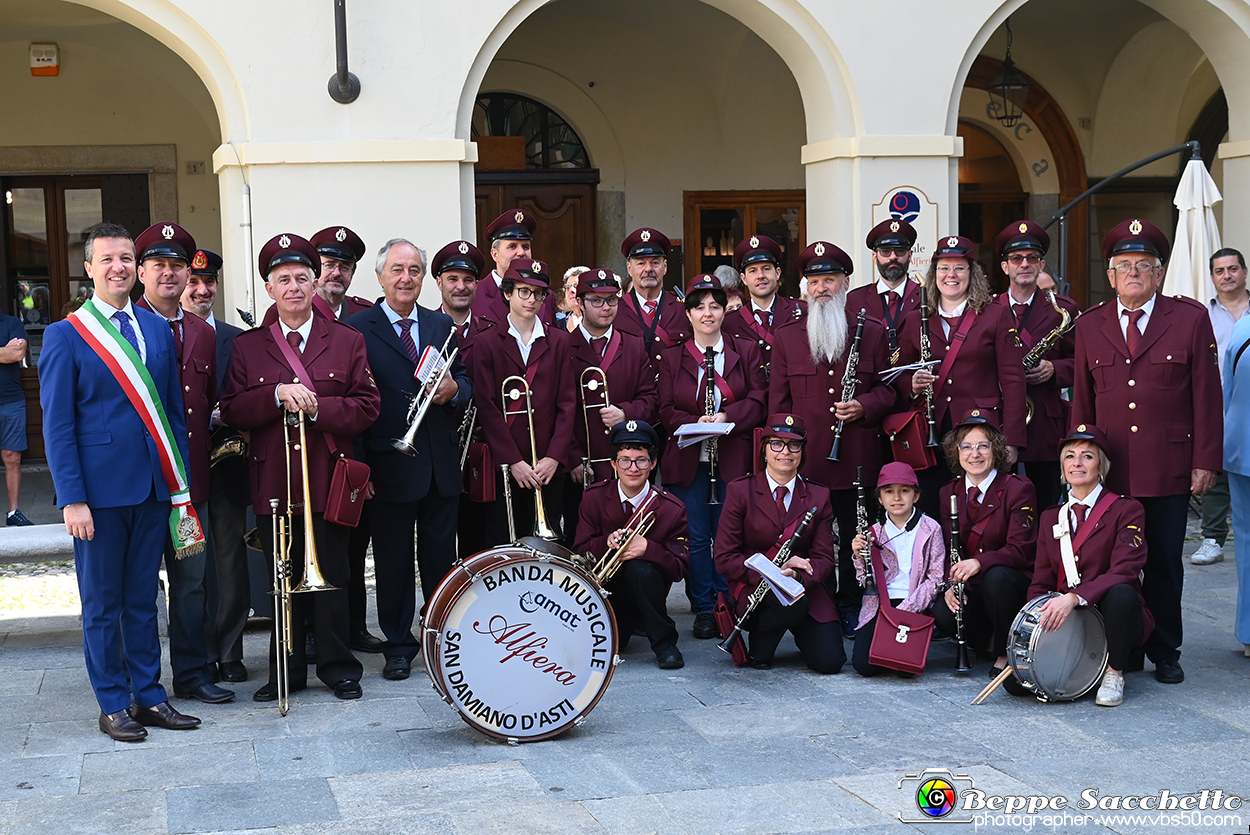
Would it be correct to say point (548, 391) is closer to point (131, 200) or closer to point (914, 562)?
point (914, 562)

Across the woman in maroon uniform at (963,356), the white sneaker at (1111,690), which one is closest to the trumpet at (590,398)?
the woman in maroon uniform at (963,356)

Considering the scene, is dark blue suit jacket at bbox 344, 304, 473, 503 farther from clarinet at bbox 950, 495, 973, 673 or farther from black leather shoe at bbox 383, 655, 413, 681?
clarinet at bbox 950, 495, 973, 673

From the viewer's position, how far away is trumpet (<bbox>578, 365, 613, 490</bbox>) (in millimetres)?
6691

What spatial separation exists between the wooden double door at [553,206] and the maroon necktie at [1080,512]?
25.7 feet

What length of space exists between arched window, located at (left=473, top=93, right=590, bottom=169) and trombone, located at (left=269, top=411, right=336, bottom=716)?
25.5ft

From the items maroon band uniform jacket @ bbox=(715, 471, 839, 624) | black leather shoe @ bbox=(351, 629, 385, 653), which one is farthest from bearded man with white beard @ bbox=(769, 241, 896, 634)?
black leather shoe @ bbox=(351, 629, 385, 653)

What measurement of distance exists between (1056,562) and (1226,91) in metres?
6.41

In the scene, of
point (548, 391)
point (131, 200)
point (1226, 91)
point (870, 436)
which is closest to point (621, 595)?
point (548, 391)

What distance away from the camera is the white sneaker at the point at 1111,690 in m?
5.51

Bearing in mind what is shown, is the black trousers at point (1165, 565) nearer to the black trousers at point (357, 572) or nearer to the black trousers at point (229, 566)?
the black trousers at point (357, 572)

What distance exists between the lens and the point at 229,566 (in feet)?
19.5

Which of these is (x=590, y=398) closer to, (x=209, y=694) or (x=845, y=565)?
(x=845, y=565)

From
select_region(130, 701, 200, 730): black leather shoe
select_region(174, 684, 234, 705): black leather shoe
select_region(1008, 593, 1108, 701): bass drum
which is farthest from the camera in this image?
select_region(174, 684, 234, 705): black leather shoe

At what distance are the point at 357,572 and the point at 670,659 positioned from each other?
1.57 metres
